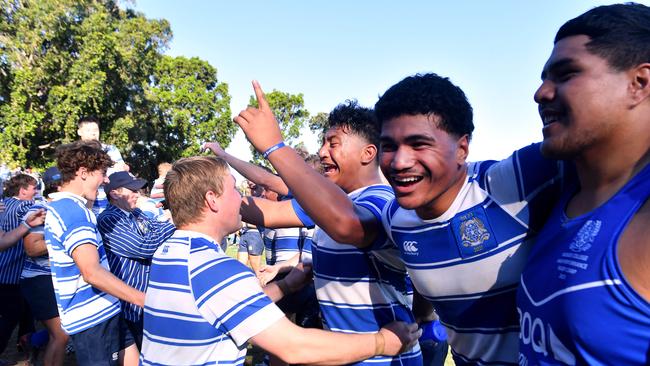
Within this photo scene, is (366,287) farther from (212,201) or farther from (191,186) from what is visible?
(191,186)

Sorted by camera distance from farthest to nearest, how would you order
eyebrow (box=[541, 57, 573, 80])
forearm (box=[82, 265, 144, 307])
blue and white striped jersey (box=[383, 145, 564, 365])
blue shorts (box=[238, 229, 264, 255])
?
blue shorts (box=[238, 229, 264, 255]), forearm (box=[82, 265, 144, 307]), blue and white striped jersey (box=[383, 145, 564, 365]), eyebrow (box=[541, 57, 573, 80])

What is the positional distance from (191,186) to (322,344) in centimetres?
93

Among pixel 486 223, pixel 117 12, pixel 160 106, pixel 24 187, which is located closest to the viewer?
pixel 486 223

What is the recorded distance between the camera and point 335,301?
8.32 ft

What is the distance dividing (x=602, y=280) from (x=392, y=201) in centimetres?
118

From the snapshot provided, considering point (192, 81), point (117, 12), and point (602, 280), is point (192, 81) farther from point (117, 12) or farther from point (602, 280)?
point (602, 280)

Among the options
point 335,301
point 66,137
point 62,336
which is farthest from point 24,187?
point 66,137

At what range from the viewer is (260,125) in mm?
2043

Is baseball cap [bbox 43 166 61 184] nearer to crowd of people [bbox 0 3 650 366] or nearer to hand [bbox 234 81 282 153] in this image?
crowd of people [bbox 0 3 650 366]

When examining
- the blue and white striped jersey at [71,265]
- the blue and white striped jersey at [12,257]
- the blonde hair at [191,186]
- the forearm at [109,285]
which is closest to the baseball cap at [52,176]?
the blue and white striped jersey at [71,265]

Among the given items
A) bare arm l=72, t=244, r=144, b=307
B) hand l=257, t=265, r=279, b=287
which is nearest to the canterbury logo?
hand l=257, t=265, r=279, b=287

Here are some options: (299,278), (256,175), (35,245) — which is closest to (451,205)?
(299,278)

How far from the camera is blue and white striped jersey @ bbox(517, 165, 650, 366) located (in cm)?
112

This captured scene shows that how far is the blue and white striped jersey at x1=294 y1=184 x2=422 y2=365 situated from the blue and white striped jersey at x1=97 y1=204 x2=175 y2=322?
8.31 ft
